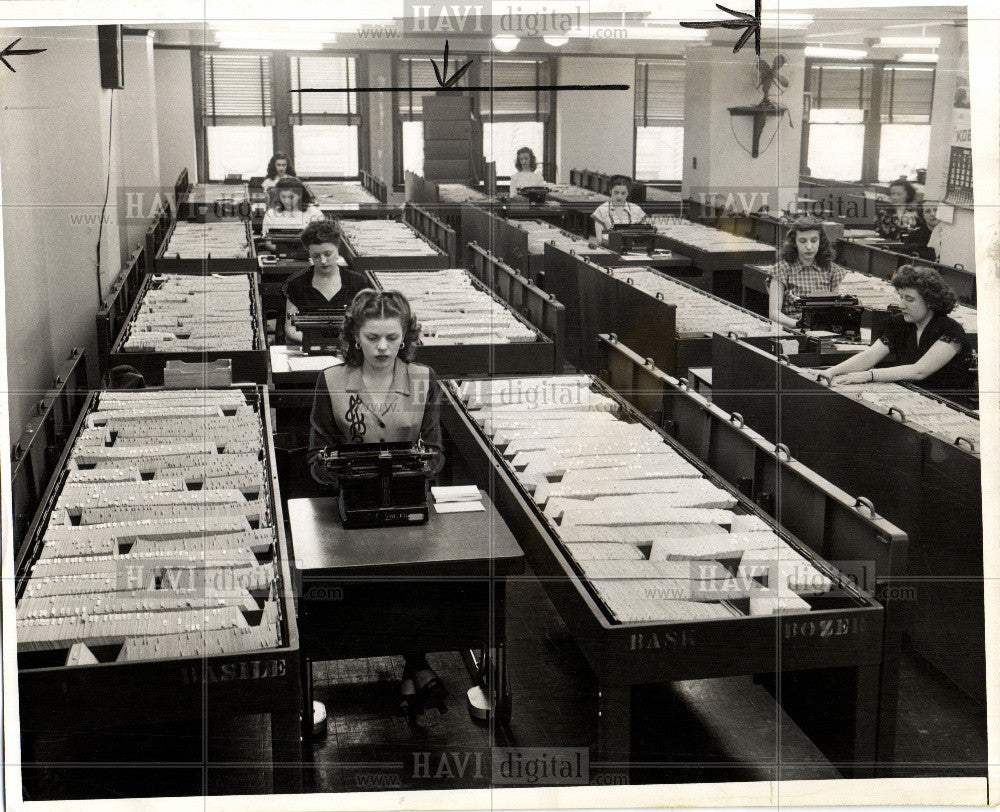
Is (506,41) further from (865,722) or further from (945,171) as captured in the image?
(865,722)

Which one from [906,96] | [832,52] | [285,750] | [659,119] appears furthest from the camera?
[659,119]

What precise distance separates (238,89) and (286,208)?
3.28 ft

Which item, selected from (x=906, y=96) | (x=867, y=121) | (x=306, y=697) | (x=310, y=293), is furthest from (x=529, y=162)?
(x=306, y=697)

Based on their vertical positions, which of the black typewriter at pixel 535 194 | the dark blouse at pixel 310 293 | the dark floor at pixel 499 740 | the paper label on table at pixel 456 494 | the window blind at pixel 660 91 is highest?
the window blind at pixel 660 91

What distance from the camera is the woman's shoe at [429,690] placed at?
3164mm

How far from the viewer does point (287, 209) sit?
8.76 meters

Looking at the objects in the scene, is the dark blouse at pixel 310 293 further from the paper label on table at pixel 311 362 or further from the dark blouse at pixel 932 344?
the dark blouse at pixel 932 344

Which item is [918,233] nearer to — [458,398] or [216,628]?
[458,398]

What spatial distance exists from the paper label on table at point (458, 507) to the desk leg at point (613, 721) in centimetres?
76

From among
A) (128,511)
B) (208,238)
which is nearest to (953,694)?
(128,511)

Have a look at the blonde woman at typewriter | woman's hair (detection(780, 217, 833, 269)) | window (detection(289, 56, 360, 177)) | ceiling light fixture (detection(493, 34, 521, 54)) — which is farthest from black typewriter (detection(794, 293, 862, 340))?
the blonde woman at typewriter

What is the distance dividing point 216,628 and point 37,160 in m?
2.87

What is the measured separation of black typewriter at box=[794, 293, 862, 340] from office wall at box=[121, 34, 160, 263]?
4.84 meters

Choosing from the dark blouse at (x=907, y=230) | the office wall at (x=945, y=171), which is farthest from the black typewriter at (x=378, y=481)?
the dark blouse at (x=907, y=230)
